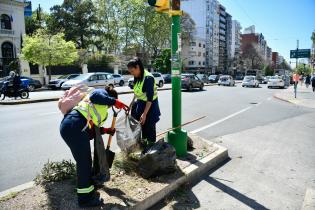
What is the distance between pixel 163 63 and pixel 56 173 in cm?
5510

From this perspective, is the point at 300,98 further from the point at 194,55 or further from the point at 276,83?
the point at 194,55

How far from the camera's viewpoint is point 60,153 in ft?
21.1

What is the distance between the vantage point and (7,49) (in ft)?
143

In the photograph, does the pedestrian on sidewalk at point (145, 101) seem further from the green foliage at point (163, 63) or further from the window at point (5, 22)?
the green foliage at point (163, 63)

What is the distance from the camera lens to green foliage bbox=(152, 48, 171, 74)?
5803 centimetres

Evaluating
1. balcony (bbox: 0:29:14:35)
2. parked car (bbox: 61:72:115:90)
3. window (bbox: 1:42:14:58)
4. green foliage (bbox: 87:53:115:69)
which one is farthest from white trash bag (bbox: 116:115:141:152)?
window (bbox: 1:42:14:58)

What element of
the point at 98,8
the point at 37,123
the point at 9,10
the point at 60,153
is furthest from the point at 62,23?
the point at 60,153

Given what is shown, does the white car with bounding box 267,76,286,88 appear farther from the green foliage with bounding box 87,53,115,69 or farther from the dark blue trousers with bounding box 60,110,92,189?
the dark blue trousers with bounding box 60,110,92,189

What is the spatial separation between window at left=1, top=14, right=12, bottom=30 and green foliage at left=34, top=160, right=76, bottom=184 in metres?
44.2

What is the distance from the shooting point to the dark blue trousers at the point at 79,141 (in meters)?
3.37

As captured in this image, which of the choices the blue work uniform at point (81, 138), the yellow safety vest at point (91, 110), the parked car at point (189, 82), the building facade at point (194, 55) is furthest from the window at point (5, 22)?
the building facade at point (194, 55)

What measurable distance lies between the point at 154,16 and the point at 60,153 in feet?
187

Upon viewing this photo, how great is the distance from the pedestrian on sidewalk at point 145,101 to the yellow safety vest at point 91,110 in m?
1.21

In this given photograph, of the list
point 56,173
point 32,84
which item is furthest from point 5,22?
point 56,173
